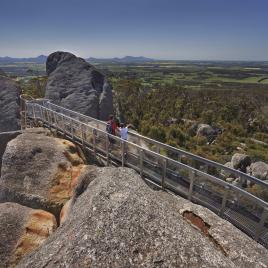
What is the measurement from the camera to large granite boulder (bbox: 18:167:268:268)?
5.20m

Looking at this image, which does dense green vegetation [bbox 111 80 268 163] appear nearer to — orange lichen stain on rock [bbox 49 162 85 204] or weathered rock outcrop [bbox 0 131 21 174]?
weathered rock outcrop [bbox 0 131 21 174]

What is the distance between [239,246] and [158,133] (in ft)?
132

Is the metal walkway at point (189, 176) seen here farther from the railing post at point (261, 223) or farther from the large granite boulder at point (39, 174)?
the large granite boulder at point (39, 174)

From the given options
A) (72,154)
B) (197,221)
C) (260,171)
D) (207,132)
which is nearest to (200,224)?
(197,221)

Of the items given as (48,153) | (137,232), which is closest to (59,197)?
(48,153)

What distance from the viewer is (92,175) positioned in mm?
9031

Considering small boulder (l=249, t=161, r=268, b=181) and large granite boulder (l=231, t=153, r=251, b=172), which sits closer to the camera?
small boulder (l=249, t=161, r=268, b=181)

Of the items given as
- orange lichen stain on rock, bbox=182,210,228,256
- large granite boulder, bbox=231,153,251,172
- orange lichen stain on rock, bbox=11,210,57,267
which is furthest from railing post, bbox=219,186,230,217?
large granite boulder, bbox=231,153,251,172

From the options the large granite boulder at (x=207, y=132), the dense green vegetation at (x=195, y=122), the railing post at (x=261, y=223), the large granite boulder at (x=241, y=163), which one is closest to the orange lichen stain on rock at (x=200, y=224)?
the railing post at (x=261, y=223)

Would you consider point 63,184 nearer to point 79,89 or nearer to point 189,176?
point 189,176

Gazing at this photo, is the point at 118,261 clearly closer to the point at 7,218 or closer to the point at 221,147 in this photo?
the point at 7,218

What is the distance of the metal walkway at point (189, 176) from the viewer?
746 centimetres

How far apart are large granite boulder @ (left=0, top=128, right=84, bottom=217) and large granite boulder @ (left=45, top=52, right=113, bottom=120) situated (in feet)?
55.5

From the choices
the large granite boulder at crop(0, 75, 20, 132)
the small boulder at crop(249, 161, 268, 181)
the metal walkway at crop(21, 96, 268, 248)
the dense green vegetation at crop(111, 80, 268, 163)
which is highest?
the metal walkway at crop(21, 96, 268, 248)
